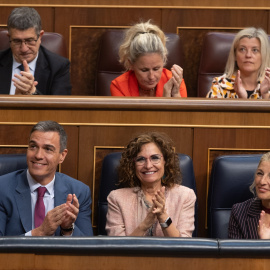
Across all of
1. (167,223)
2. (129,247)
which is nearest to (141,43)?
(167,223)

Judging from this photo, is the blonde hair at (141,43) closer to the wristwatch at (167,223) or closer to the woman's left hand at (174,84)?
the woman's left hand at (174,84)

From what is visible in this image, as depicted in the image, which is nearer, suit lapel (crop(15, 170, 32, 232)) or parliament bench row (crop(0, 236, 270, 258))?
parliament bench row (crop(0, 236, 270, 258))

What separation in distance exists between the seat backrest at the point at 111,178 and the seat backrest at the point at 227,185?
0.04 m

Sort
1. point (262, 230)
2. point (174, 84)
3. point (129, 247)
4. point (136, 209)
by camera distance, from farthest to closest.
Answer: point (174, 84) < point (136, 209) < point (262, 230) < point (129, 247)

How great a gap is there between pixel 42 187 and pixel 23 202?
4cm

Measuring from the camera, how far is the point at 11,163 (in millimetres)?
1162

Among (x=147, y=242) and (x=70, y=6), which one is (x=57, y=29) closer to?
(x=70, y=6)

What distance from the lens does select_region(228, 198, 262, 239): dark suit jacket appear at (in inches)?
43.8

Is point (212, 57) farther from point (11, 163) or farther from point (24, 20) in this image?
point (11, 163)

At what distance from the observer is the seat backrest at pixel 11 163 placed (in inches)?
45.6

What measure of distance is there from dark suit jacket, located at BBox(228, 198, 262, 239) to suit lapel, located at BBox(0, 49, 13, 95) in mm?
Answer: 565

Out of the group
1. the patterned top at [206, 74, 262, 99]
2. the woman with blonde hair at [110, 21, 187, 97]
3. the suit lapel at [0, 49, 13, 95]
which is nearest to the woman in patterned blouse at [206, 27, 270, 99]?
the patterned top at [206, 74, 262, 99]

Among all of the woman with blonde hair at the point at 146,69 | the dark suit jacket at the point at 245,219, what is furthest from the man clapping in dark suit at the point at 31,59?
the dark suit jacket at the point at 245,219

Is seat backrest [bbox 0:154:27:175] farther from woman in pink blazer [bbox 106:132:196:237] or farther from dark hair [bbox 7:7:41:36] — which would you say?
dark hair [bbox 7:7:41:36]
